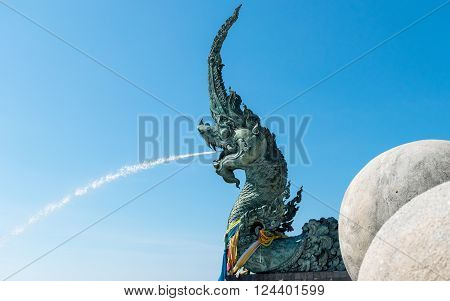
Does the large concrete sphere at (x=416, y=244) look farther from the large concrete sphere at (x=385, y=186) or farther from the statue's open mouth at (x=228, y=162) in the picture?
the statue's open mouth at (x=228, y=162)

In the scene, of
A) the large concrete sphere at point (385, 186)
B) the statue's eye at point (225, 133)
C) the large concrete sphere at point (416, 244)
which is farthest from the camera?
the statue's eye at point (225, 133)

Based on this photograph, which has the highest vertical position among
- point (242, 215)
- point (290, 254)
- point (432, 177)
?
point (242, 215)

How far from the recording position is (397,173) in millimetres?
6082

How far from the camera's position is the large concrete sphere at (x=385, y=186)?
596cm

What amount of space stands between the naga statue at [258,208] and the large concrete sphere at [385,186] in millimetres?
8369

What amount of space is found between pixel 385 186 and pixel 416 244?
238 cm

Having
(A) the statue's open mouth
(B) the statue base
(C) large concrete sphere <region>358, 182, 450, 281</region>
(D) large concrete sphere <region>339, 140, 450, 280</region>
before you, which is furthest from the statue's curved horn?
(C) large concrete sphere <region>358, 182, 450, 281</region>

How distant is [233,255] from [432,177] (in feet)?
31.5

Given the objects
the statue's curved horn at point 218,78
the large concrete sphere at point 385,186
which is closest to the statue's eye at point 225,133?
the statue's curved horn at point 218,78

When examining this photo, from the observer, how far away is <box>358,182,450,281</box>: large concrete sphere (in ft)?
12.1

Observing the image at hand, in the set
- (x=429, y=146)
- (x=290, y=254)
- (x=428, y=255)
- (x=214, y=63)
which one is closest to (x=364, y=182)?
(x=429, y=146)

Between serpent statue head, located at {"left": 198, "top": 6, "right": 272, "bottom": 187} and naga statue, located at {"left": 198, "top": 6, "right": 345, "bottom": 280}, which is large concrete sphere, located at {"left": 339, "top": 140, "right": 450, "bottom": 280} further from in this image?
serpent statue head, located at {"left": 198, "top": 6, "right": 272, "bottom": 187}
